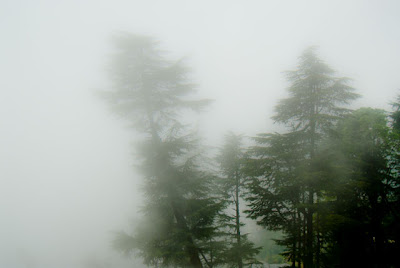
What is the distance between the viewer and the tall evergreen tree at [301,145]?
Result: 9.52 meters

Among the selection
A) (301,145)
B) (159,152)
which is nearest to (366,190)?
(301,145)

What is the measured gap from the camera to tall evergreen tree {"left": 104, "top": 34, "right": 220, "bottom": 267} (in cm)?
904

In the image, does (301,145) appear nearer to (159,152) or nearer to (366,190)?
(366,190)

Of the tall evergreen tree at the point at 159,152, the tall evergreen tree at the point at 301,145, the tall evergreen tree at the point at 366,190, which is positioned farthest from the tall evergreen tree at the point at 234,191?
the tall evergreen tree at the point at 366,190

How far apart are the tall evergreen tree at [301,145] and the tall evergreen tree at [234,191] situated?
2088 millimetres

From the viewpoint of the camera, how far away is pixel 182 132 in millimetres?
10062

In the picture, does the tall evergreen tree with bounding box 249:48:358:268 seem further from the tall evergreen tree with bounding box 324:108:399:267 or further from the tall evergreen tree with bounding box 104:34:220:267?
the tall evergreen tree with bounding box 104:34:220:267

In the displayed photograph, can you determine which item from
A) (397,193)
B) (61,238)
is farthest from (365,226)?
(61,238)

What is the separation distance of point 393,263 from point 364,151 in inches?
212

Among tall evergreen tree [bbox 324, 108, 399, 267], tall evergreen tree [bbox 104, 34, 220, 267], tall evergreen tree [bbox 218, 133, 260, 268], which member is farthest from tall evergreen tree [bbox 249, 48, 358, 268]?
tall evergreen tree [bbox 104, 34, 220, 267]

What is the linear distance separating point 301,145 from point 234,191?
17.3 ft

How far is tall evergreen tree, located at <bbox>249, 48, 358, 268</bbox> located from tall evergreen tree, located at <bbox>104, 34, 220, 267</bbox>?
327cm

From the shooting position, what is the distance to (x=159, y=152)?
9.26 meters

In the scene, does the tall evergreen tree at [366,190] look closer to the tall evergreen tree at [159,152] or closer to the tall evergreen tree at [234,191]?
the tall evergreen tree at [234,191]
